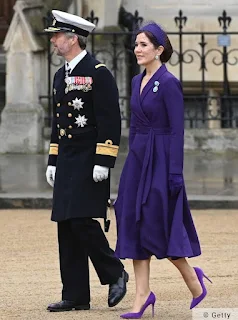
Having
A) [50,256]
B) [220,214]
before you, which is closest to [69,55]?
[50,256]

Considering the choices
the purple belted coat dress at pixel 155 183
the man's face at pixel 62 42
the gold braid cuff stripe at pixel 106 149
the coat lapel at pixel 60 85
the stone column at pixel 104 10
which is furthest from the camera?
the stone column at pixel 104 10

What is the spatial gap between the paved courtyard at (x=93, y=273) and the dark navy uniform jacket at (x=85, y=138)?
0.60 meters

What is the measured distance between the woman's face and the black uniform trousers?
3.18ft

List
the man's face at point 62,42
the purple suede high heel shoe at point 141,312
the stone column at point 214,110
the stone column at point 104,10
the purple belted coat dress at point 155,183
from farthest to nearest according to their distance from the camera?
1. the stone column at point 104,10
2. the stone column at point 214,110
3. the man's face at point 62,42
4. the purple suede high heel shoe at point 141,312
5. the purple belted coat dress at point 155,183

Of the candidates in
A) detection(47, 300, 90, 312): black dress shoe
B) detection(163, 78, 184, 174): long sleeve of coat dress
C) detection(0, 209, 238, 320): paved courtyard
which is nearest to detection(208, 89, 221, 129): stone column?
detection(0, 209, 238, 320): paved courtyard

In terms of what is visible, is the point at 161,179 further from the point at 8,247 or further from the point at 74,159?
the point at 8,247

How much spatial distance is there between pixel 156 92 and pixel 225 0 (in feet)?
33.6

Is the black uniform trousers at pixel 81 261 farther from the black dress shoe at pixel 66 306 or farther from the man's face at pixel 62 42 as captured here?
the man's face at pixel 62 42

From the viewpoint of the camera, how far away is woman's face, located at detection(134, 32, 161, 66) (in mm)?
6910

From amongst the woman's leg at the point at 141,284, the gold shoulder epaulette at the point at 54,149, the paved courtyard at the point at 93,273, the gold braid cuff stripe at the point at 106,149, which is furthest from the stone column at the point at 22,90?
the woman's leg at the point at 141,284

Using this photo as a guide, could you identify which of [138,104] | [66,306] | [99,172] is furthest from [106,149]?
[66,306]

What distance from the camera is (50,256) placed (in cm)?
908

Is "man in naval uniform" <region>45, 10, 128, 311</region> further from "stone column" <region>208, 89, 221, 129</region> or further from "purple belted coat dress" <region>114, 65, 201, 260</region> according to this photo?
"stone column" <region>208, 89, 221, 129</region>

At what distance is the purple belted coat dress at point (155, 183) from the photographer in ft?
22.2
